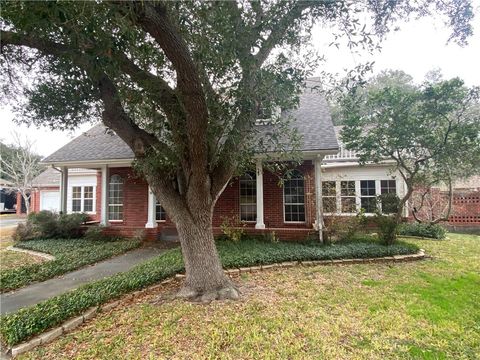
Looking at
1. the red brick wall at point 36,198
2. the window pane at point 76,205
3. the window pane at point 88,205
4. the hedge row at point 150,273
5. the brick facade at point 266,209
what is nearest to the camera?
the hedge row at point 150,273

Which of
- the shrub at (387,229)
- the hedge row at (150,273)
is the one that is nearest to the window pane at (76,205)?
the hedge row at (150,273)

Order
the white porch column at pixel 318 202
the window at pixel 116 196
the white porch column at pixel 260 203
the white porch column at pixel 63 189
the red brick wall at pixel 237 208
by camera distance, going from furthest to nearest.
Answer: the window at pixel 116 196 < the white porch column at pixel 63 189 < the red brick wall at pixel 237 208 < the white porch column at pixel 260 203 < the white porch column at pixel 318 202

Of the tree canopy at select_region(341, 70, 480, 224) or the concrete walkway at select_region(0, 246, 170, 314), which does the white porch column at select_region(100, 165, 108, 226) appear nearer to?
the concrete walkway at select_region(0, 246, 170, 314)

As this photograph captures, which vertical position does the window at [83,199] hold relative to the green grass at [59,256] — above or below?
above

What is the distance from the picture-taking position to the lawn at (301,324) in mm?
3512

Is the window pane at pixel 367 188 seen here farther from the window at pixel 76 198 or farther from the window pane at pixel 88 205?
the window at pixel 76 198

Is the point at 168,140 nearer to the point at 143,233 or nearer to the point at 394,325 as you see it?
the point at 394,325

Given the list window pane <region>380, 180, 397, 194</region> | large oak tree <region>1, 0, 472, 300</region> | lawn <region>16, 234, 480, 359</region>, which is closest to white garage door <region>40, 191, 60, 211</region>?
large oak tree <region>1, 0, 472, 300</region>

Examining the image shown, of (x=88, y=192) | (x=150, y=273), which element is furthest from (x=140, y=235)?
(x=88, y=192)

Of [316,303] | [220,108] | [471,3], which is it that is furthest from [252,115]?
[471,3]

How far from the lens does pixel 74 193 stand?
55.4 ft

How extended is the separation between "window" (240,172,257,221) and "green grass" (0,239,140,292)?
4606mm

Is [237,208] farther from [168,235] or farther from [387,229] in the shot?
[387,229]

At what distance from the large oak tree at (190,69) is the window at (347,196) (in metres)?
6.81
